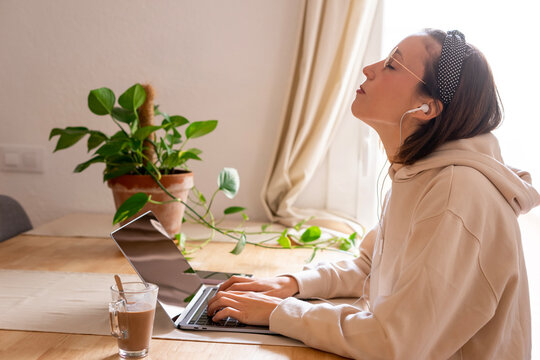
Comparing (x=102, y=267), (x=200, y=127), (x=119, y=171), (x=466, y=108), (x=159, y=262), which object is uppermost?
(x=466, y=108)

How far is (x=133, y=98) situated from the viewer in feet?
5.00

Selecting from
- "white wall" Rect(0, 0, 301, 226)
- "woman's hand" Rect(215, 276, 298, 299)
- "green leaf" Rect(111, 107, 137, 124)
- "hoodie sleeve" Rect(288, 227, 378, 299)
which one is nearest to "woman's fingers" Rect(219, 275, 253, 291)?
"woman's hand" Rect(215, 276, 298, 299)

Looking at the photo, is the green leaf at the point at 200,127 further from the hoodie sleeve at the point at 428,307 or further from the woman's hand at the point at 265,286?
the hoodie sleeve at the point at 428,307

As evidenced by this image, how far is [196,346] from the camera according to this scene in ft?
3.08

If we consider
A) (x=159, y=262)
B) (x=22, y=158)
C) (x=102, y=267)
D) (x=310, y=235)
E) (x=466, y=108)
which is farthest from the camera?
(x=22, y=158)

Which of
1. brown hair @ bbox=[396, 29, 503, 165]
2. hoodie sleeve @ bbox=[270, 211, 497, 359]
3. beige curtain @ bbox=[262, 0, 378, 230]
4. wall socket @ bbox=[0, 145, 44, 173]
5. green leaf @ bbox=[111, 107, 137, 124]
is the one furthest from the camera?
wall socket @ bbox=[0, 145, 44, 173]

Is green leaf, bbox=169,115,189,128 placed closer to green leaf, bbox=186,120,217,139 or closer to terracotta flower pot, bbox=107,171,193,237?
green leaf, bbox=186,120,217,139

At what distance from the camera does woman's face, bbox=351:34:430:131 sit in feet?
3.51

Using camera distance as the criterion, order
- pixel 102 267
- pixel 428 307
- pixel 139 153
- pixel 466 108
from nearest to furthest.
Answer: pixel 428 307
pixel 466 108
pixel 102 267
pixel 139 153

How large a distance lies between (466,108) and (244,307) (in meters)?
0.54

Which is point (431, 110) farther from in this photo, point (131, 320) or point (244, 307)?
point (131, 320)

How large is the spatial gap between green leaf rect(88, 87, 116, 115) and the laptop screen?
43 cm

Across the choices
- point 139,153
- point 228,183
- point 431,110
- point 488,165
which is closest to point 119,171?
point 139,153

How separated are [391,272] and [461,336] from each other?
182mm
